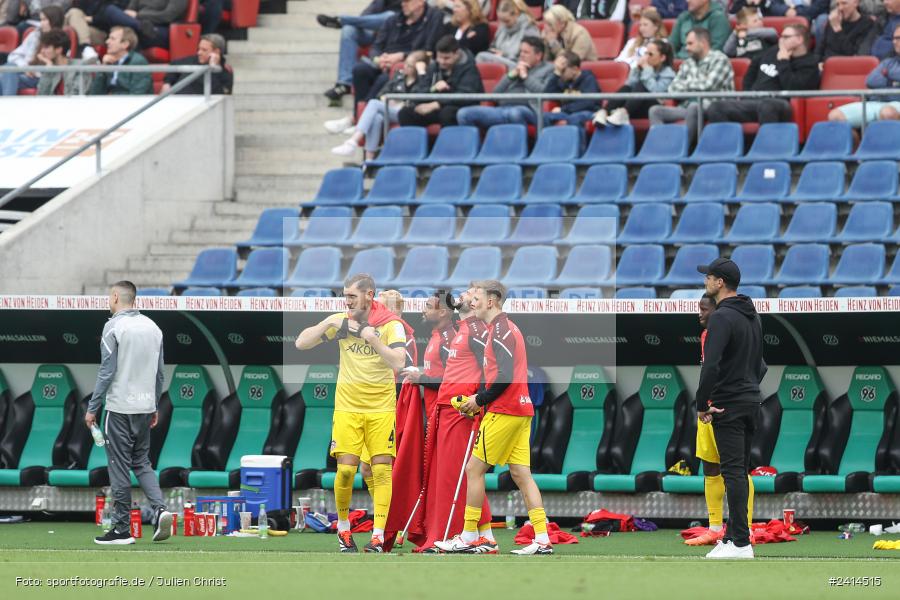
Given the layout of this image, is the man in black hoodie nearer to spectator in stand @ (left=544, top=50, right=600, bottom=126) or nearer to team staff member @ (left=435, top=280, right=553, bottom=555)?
team staff member @ (left=435, top=280, right=553, bottom=555)

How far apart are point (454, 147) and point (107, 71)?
454 centimetres

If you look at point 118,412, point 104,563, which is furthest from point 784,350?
point 104,563

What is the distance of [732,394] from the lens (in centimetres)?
1068

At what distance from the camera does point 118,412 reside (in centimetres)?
1204

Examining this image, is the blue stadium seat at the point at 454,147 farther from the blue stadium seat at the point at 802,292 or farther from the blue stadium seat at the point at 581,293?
the blue stadium seat at the point at 802,292

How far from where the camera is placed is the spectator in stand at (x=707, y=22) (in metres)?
18.2

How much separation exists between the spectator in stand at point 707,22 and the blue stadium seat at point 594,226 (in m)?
2.83

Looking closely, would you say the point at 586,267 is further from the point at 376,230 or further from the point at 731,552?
the point at 731,552

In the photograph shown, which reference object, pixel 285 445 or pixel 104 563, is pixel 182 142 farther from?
pixel 104 563

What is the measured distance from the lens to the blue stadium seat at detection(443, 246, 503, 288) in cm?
1562

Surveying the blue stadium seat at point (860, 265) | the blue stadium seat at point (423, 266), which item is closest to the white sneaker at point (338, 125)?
the blue stadium seat at point (423, 266)

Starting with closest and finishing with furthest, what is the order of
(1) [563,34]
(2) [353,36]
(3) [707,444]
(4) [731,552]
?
(4) [731,552]
(3) [707,444]
(1) [563,34]
(2) [353,36]

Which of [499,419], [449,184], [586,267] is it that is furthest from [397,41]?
[499,419]

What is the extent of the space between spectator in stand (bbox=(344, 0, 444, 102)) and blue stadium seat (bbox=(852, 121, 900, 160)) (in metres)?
5.10
